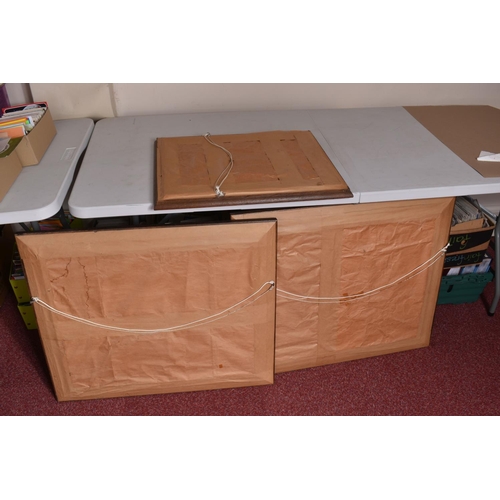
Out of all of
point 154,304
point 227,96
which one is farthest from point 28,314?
point 227,96

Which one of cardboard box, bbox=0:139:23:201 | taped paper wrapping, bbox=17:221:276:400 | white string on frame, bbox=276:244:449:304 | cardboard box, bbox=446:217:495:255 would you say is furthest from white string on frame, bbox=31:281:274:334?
cardboard box, bbox=446:217:495:255

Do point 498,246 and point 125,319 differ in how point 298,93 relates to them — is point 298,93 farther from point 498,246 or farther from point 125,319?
point 125,319

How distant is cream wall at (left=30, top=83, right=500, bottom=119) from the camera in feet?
6.84

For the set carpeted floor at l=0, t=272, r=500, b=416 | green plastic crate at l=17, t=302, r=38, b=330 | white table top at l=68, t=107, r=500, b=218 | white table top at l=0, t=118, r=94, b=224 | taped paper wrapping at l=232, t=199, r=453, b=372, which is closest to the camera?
white table top at l=0, t=118, r=94, b=224

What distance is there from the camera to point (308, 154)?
1.75 meters

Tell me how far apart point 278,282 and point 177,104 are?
966mm

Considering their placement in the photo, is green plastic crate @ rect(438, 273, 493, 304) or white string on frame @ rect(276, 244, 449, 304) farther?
green plastic crate @ rect(438, 273, 493, 304)

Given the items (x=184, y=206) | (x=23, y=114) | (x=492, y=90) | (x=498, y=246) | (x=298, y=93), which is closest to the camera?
(x=184, y=206)

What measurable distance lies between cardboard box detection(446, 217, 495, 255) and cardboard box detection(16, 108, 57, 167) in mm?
1583

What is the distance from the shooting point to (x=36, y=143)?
5.61 ft

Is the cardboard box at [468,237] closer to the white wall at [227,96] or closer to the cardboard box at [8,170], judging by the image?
the white wall at [227,96]

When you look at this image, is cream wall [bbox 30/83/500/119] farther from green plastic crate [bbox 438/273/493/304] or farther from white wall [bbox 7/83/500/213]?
green plastic crate [bbox 438/273/493/304]

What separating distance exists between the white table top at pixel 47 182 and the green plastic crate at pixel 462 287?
155cm
